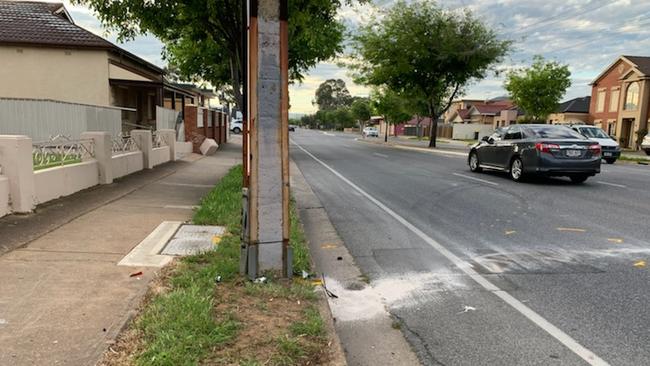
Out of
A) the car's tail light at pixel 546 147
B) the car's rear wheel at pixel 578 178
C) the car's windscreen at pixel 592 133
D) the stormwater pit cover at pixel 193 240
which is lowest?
the stormwater pit cover at pixel 193 240

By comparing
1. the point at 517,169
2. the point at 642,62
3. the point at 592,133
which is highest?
the point at 642,62

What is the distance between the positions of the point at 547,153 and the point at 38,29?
19.0 metres

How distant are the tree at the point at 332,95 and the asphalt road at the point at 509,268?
487 feet

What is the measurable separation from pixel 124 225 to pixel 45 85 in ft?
51.5

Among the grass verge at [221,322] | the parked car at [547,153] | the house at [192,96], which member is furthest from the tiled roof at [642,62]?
the grass verge at [221,322]

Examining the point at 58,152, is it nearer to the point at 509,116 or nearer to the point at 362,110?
the point at 509,116

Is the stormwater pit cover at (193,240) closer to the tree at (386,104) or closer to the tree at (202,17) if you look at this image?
the tree at (202,17)

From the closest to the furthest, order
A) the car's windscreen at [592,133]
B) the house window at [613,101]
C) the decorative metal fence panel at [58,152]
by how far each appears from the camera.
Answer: the decorative metal fence panel at [58,152] → the car's windscreen at [592,133] → the house window at [613,101]

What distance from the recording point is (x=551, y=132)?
1423 cm

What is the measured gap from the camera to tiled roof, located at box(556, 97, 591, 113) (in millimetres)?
57094

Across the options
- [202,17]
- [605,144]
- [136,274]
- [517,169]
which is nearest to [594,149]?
[517,169]

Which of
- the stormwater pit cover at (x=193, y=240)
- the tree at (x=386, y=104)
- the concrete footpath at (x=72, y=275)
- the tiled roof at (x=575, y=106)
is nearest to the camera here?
the concrete footpath at (x=72, y=275)

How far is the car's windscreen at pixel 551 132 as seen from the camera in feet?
45.6

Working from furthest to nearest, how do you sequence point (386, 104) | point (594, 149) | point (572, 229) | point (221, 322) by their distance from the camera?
point (386, 104)
point (594, 149)
point (572, 229)
point (221, 322)
